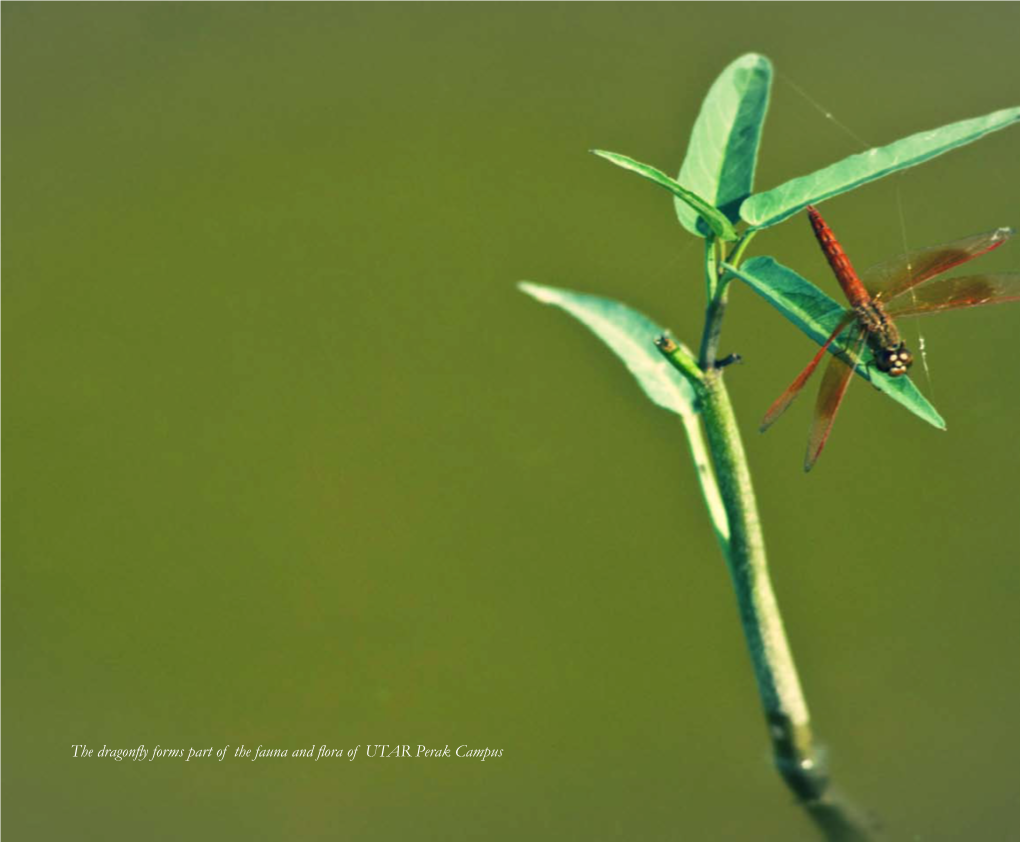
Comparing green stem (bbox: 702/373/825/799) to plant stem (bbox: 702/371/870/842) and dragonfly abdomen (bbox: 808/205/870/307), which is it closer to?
plant stem (bbox: 702/371/870/842)

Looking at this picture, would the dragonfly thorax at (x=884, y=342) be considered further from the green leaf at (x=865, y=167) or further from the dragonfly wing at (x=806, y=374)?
the green leaf at (x=865, y=167)

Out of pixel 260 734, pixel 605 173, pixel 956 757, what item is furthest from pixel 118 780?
pixel 605 173

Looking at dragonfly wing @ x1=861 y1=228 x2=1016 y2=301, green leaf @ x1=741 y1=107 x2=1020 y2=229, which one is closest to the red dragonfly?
dragonfly wing @ x1=861 y1=228 x2=1016 y2=301

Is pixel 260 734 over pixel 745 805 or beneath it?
beneath

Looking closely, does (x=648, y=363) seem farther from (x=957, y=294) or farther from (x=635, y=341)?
(x=957, y=294)

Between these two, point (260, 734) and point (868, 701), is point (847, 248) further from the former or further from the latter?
point (260, 734)

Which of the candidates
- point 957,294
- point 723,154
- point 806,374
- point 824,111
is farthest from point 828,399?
point 824,111
